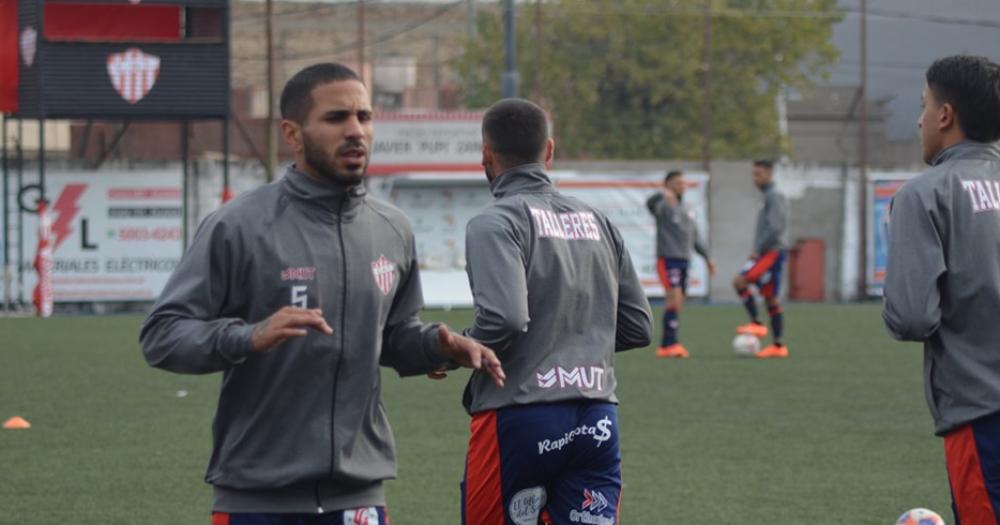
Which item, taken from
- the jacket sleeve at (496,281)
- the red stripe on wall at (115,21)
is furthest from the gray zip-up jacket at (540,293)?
the red stripe on wall at (115,21)

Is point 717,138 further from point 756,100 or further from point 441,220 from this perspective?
point 441,220

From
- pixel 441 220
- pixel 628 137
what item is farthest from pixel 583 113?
pixel 441 220

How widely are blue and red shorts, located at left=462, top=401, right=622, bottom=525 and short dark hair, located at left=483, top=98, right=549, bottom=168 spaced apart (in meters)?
0.88

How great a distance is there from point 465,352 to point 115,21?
23.6 meters

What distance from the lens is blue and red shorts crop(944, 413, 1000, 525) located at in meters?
4.65

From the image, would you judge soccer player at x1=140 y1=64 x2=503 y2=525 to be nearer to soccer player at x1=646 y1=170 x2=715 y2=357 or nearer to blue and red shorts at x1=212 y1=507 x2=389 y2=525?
blue and red shorts at x1=212 y1=507 x2=389 y2=525

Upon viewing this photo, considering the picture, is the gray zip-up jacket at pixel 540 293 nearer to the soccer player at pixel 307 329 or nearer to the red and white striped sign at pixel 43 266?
the soccer player at pixel 307 329

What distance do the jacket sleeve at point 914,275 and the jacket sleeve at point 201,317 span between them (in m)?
1.84

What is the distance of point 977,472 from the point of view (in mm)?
4691

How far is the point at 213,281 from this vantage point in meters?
4.30

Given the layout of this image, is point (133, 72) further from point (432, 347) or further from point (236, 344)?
point (236, 344)

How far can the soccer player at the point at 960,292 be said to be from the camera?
468 centimetres

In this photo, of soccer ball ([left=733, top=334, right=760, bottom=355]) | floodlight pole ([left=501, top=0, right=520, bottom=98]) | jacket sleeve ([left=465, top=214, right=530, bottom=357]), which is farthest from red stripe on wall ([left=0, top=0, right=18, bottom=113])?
jacket sleeve ([left=465, top=214, right=530, bottom=357])

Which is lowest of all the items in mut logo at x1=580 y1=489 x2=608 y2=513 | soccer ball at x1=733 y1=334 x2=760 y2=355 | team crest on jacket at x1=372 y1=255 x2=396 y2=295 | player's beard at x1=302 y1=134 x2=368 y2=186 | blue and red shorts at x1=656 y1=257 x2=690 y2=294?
soccer ball at x1=733 y1=334 x2=760 y2=355
